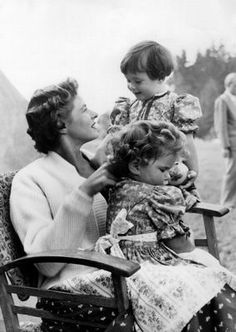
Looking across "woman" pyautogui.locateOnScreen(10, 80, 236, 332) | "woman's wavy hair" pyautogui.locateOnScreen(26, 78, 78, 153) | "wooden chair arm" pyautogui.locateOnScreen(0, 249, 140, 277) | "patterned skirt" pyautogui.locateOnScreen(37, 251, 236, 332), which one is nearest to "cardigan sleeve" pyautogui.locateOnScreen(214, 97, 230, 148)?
"woman" pyautogui.locateOnScreen(10, 80, 236, 332)

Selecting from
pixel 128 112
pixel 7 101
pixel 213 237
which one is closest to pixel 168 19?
pixel 7 101

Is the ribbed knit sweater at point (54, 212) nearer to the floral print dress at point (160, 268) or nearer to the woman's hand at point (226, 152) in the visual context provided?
the floral print dress at point (160, 268)

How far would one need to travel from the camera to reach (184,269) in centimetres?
214

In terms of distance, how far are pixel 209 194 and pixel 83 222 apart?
7.79 feet

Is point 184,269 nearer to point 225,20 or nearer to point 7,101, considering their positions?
point 7,101

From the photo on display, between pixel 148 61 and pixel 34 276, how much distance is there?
1033mm

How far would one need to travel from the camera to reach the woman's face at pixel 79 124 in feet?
8.20

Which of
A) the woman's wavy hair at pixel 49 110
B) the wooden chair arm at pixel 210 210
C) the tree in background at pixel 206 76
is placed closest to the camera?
the woman's wavy hair at pixel 49 110

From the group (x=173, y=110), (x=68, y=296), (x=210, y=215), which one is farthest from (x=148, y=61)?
(x=68, y=296)

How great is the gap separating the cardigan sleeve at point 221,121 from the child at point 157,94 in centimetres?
174

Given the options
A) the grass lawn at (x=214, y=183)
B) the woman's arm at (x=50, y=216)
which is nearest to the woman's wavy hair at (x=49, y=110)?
the woman's arm at (x=50, y=216)

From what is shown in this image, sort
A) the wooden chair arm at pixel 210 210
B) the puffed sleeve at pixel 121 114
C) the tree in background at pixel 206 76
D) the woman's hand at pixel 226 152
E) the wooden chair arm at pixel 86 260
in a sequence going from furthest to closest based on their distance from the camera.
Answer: the woman's hand at pixel 226 152 < the tree in background at pixel 206 76 < the puffed sleeve at pixel 121 114 < the wooden chair arm at pixel 210 210 < the wooden chair arm at pixel 86 260

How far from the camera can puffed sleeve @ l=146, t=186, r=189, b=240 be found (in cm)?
221

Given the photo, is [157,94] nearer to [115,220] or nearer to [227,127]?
[115,220]
